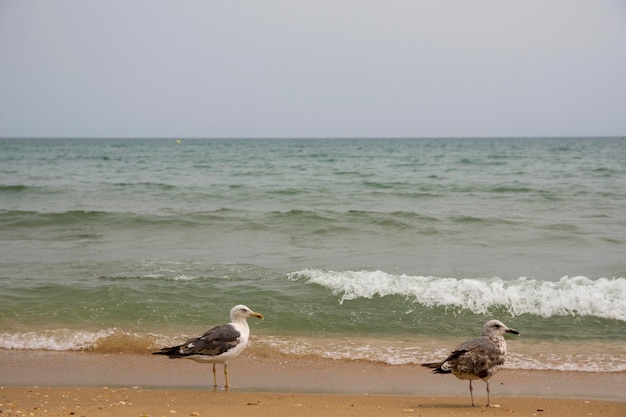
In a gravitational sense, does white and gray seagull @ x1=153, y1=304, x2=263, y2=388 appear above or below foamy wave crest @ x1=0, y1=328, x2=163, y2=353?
above

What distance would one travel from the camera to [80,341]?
851 cm

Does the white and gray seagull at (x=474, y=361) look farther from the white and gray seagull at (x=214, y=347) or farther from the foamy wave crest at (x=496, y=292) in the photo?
the foamy wave crest at (x=496, y=292)

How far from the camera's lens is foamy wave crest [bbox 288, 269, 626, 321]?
9.70 meters

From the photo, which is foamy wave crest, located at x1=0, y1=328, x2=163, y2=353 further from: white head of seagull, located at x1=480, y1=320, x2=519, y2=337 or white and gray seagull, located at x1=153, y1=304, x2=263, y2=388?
Result: white head of seagull, located at x1=480, y1=320, x2=519, y2=337

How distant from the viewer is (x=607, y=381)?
23.1 feet

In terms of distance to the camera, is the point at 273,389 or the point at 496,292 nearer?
the point at 273,389

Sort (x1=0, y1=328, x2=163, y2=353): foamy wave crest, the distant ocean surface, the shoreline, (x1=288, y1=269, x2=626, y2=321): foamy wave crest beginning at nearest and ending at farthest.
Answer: the shoreline < (x1=0, y1=328, x2=163, y2=353): foamy wave crest < the distant ocean surface < (x1=288, y1=269, x2=626, y2=321): foamy wave crest

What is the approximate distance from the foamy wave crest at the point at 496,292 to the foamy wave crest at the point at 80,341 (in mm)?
3240

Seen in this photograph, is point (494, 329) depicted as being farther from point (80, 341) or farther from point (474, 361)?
point (80, 341)

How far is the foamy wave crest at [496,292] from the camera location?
31.8 ft

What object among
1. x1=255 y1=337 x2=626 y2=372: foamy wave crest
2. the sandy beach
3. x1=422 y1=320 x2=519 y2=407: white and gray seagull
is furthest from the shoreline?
x1=422 y1=320 x2=519 y2=407: white and gray seagull

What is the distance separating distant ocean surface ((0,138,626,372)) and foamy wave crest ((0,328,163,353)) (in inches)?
1.0

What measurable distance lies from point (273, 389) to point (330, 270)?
198 inches

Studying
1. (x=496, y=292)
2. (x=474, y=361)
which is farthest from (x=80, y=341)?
(x=496, y=292)
